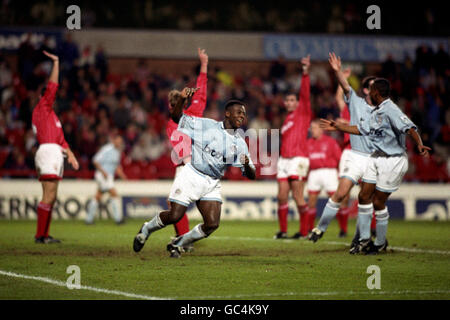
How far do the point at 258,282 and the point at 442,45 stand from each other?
20.0 m

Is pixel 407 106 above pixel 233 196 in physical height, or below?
above

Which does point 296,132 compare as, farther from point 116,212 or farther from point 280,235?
point 116,212

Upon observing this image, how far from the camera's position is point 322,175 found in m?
14.4

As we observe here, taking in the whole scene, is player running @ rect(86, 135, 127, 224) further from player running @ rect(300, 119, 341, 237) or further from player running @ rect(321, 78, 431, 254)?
player running @ rect(321, 78, 431, 254)

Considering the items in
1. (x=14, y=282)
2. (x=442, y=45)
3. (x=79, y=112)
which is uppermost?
(x=442, y=45)

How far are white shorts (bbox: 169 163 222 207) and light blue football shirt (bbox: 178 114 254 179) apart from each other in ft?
0.28

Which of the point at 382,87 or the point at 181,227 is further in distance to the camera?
the point at 181,227

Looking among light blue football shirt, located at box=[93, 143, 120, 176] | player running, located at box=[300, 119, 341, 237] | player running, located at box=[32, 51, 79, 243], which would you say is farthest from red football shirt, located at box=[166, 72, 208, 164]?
light blue football shirt, located at box=[93, 143, 120, 176]

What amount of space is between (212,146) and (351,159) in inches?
122

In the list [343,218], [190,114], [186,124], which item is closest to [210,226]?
[186,124]

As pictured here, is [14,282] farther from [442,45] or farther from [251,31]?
[442,45]

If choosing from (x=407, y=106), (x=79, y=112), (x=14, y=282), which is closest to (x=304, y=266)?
(x=14, y=282)

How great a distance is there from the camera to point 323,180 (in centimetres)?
1434

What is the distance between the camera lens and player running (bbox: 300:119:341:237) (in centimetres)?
1429
